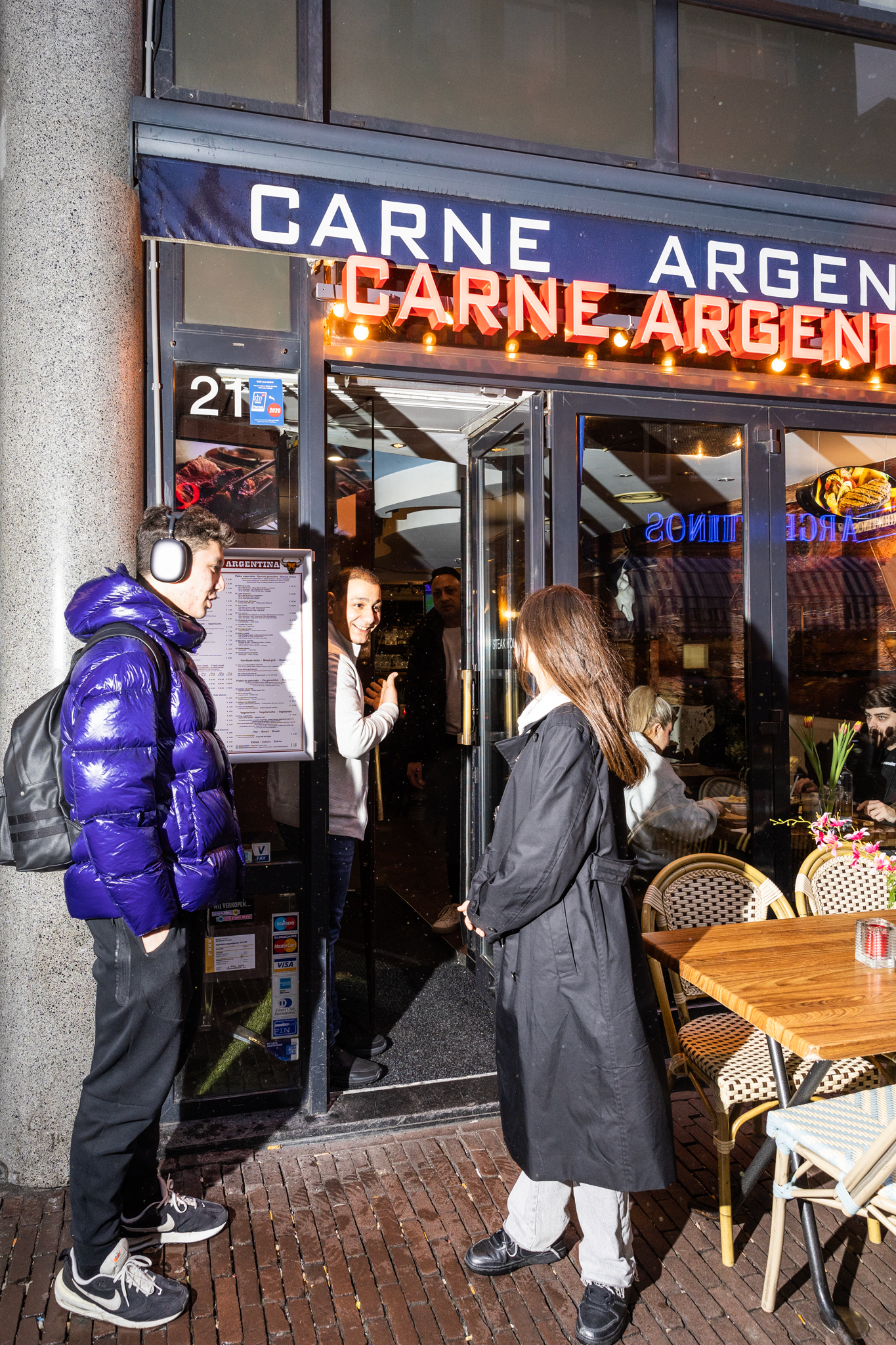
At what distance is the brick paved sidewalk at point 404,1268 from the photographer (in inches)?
97.4

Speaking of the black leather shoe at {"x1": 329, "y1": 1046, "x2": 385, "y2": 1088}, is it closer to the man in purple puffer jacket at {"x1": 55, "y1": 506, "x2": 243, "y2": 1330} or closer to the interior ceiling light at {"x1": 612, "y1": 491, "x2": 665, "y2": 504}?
the man in purple puffer jacket at {"x1": 55, "y1": 506, "x2": 243, "y2": 1330}

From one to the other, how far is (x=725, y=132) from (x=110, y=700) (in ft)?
13.2

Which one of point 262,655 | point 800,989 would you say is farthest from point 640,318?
point 800,989

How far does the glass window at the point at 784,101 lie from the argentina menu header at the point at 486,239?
490mm

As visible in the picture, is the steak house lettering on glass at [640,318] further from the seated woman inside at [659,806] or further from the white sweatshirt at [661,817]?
the white sweatshirt at [661,817]

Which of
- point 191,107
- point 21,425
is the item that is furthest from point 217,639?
point 191,107

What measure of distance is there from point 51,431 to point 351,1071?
9.18 ft

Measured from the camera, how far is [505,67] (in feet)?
13.3

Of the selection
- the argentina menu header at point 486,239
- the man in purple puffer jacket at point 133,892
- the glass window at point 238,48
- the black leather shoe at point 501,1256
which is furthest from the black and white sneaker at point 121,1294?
the glass window at point 238,48

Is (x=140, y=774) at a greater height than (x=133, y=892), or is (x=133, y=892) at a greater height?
(x=140, y=774)

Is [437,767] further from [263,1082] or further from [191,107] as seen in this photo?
[191,107]

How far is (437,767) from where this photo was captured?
6219 mm

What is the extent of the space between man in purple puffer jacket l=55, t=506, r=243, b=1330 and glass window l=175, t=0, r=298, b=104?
7.64 feet

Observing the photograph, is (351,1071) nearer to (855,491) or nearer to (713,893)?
(713,893)
